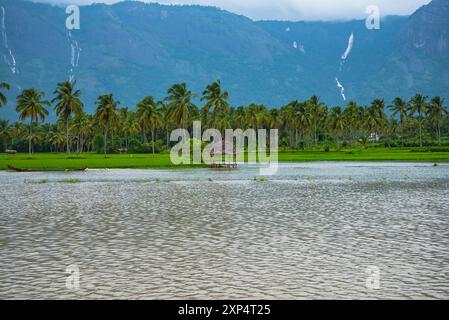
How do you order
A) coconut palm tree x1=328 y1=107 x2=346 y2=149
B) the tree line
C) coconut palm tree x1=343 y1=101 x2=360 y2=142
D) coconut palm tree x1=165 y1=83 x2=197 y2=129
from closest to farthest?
coconut palm tree x1=165 y1=83 x2=197 y2=129 → the tree line → coconut palm tree x1=328 y1=107 x2=346 y2=149 → coconut palm tree x1=343 y1=101 x2=360 y2=142

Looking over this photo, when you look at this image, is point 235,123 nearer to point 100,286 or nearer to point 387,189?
point 387,189

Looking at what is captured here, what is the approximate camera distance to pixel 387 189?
3994 centimetres

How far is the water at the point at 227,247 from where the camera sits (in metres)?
12.9

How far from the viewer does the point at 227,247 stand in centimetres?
1792

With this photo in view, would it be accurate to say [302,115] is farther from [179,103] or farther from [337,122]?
[179,103]

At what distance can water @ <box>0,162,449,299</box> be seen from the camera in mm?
12914

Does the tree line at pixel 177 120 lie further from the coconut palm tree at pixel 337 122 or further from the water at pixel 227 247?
the water at pixel 227 247

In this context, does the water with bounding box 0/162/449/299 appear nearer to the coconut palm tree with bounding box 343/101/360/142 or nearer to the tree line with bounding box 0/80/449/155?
the tree line with bounding box 0/80/449/155

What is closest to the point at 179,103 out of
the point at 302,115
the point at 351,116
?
the point at 302,115

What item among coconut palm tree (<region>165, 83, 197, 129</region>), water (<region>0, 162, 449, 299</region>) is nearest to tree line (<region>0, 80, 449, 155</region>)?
coconut palm tree (<region>165, 83, 197, 129</region>)
